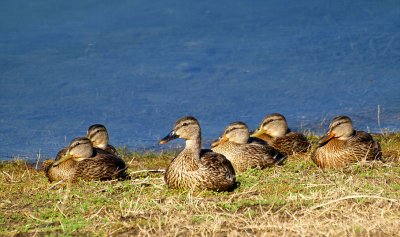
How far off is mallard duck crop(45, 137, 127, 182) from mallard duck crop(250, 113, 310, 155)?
2287 mm

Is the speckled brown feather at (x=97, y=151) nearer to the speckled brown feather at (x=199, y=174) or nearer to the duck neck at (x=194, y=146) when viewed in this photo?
the duck neck at (x=194, y=146)

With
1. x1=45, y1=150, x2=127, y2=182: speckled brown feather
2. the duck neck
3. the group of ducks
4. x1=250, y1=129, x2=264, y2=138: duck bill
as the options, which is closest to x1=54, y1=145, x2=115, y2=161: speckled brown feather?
the group of ducks

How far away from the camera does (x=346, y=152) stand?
363 inches

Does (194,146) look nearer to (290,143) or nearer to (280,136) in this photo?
(290,143)

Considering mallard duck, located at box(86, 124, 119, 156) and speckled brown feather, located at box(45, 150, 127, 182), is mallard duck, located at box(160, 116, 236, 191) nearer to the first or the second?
speckled brown feather, located at box(45, 150, 127, 182)

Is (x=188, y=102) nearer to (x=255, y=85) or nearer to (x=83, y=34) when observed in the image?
(x=255, y=85)

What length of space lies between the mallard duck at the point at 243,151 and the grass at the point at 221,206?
66 cm

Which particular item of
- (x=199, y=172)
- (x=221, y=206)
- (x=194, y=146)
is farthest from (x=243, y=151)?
(x=221, y=206)

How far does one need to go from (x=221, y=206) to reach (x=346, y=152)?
2750mm

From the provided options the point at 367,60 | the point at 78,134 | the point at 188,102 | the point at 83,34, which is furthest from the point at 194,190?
the point at 83,34

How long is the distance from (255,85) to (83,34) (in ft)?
12.0

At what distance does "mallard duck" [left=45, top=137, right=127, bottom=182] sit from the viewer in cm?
860

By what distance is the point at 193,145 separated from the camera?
26.9 ft

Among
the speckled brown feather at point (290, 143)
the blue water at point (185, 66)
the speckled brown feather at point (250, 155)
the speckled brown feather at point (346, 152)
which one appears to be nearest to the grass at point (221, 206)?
the speckled brown feather at point (346, 152)
